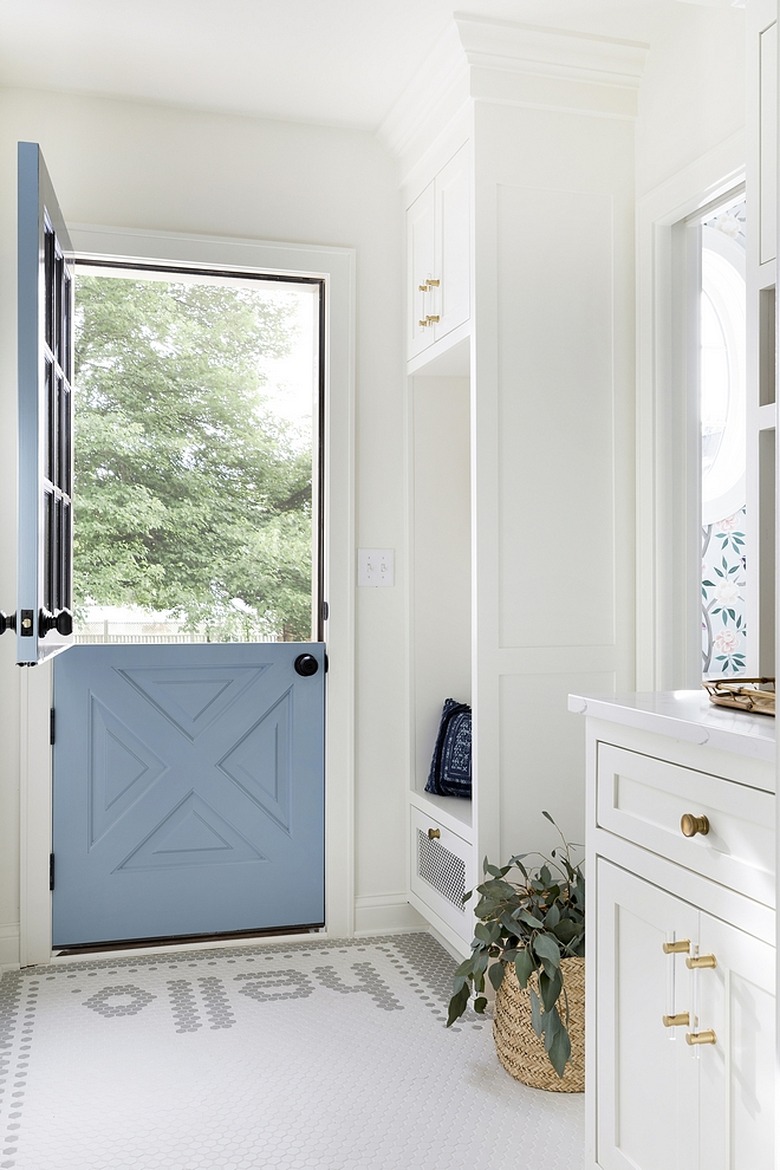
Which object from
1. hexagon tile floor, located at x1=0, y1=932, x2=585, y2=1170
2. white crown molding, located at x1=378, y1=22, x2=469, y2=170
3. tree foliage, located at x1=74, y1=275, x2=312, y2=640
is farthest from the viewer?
tree foliage, located at x1=74, y1=275, x2=312, y2=640

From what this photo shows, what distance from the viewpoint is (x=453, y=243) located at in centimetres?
270

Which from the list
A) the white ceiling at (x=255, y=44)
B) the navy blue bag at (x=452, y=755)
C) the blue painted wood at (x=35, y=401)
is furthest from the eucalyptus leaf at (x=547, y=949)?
the white ceiling at (x=255, y=44)

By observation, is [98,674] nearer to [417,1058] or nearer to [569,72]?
[417,1058]

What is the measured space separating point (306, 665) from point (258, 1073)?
1.23m

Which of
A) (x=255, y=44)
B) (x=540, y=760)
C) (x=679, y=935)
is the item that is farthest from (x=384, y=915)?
(x=255, y=44)

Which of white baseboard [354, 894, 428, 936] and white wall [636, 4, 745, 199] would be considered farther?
white baseboard [354, 894, 428, 936]

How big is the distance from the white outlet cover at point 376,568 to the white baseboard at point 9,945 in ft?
4.78

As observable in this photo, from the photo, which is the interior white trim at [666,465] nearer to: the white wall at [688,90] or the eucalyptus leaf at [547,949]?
the white wall at [688,90]

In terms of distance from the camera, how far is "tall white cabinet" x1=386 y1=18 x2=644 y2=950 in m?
2.51

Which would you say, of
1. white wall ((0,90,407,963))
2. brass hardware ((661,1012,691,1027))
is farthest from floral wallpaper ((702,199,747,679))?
brass hardware ((661,1012,691,1027))

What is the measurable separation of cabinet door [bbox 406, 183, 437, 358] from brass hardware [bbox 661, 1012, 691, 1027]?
2028 mm

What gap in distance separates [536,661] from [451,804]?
0.58 meters

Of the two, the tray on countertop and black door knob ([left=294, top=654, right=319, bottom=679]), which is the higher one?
the tray on countertop

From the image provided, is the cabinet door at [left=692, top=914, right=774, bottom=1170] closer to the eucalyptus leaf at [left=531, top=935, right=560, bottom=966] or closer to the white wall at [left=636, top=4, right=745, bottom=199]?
the eucalyptus leaf at [left=531, top=935, right=560, bottom=966]
